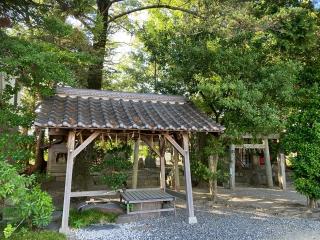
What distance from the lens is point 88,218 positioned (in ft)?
25.1

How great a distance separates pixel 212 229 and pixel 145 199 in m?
1.86

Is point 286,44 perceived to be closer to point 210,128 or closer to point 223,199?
point 210,128

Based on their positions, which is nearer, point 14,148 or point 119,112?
point 14,148

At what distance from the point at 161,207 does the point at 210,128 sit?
273 centimetres

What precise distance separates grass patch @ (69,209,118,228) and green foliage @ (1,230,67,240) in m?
0.98

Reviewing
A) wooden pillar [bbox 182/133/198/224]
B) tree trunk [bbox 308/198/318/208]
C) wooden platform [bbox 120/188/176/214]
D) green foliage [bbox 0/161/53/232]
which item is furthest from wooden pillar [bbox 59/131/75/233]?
tree trunk [bbox 308/198/318/208]

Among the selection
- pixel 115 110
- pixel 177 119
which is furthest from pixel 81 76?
pixel 177 119

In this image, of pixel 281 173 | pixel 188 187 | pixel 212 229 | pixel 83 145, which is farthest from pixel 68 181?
pixel 281 173

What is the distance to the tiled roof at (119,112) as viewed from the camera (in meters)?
6.87

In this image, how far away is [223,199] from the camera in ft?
37.7

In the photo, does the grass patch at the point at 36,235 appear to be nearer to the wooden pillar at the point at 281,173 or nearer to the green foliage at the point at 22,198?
the green foliage at the point at 22,198

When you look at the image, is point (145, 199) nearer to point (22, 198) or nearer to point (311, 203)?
point (22, 198)

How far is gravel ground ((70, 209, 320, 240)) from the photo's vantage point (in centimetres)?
662

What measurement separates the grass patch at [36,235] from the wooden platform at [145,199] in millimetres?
2019
